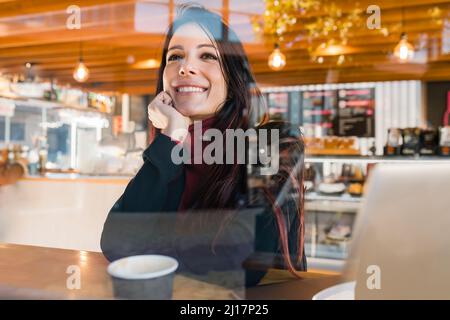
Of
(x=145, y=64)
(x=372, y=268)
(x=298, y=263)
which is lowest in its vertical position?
(x=298, y=263)

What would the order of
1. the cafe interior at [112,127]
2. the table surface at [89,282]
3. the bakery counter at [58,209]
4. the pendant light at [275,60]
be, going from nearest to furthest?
the table surface at [89,282], the cafe interior at [112,127], the bakery counter at [58,209], the pendant light at [275,60]

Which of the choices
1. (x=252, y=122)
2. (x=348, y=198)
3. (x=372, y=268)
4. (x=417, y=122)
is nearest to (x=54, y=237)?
(x=252, y=122)

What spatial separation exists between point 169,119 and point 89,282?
724mm

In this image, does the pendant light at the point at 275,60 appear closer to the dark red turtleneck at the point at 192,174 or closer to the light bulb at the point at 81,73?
the dark red turtleneck at the point at 192,174

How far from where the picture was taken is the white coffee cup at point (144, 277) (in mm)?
993

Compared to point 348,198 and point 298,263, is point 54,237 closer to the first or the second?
point 298,263

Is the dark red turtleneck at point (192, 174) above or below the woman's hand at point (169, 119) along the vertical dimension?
below

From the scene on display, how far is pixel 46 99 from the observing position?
2.12 metres

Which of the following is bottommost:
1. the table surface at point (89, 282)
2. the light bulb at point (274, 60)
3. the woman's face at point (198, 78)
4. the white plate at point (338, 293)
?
the table surface at point (89, 282)

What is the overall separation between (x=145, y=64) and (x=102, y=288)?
116cm

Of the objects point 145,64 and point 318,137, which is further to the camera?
point 318,137

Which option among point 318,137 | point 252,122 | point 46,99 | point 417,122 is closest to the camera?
point 252,122

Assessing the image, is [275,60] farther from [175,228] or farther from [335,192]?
[175,228]

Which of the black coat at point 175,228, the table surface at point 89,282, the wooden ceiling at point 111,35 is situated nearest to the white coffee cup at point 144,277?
the table surface at point 89,282
